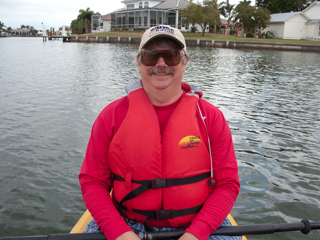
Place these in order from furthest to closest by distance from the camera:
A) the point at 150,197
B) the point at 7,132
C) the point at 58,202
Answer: the point at 7,132 < the point at 58,202 < the point at 150,197

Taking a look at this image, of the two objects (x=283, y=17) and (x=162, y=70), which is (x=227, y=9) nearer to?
(x=283, y=17)

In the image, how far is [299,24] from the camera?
179ft

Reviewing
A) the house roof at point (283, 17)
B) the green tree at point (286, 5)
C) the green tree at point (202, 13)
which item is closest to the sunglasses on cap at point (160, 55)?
the green tree at point (202, 13)

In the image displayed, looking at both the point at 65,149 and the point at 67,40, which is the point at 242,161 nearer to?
the point at 65,149

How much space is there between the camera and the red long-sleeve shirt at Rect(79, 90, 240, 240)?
2412 mm

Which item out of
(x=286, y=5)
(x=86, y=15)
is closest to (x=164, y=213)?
(x=286, y=5)

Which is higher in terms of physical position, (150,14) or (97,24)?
(97,24)

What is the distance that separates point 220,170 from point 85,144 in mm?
5165

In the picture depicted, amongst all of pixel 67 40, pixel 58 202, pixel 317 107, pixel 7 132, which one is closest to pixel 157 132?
pixel 58 202

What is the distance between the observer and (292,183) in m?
5.57

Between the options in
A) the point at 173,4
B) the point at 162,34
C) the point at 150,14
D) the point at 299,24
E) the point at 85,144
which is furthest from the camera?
the point at 173,4

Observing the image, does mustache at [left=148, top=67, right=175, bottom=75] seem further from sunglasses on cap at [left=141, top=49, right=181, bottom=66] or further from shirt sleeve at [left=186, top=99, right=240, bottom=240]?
shirt sleeve at [left=186, top=99, right=240, bottom=240]

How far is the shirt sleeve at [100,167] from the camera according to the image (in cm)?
241

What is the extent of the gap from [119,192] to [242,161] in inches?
175
